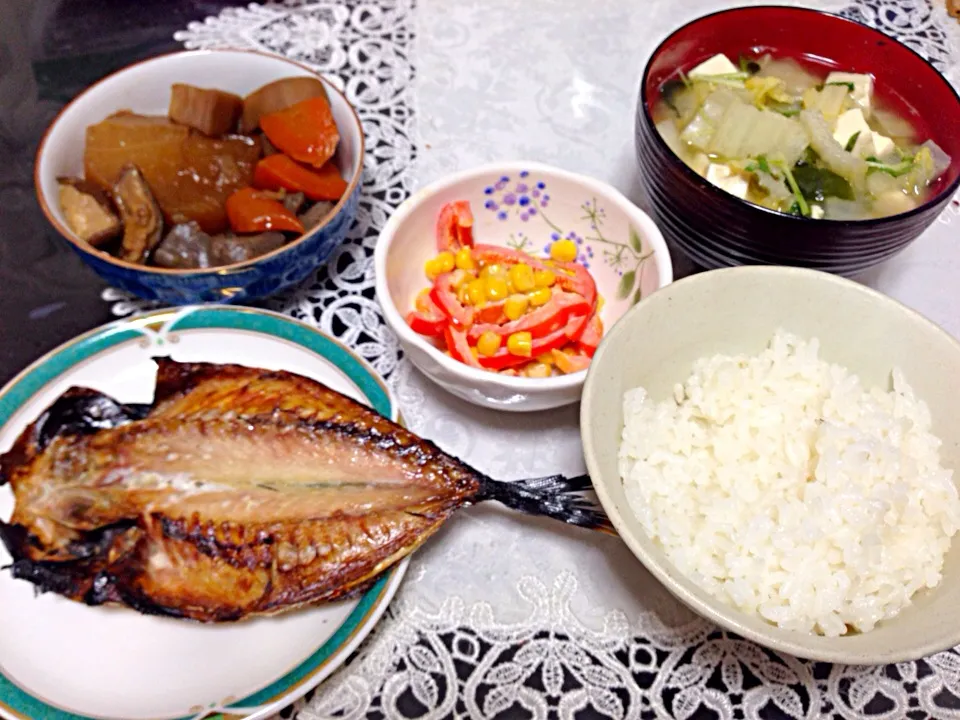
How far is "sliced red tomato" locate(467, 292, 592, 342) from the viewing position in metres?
1.45

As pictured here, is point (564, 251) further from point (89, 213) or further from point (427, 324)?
point (89, 213)

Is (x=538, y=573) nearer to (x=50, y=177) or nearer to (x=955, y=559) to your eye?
(x=955, y=559)

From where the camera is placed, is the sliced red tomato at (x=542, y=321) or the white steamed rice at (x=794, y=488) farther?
the sliced red tomato at (x=542, y=321)

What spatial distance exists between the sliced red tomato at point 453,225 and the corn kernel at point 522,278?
0.16 metres

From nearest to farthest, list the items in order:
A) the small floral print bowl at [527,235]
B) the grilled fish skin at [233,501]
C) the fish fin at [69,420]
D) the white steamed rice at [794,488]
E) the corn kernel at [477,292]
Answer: the white steamed rice at [794,488] → the grilled fish skin at [233,501] → the fish fin at [69,420] → the small floral print bowl at [527,235] → the corn kernel at [477,292]

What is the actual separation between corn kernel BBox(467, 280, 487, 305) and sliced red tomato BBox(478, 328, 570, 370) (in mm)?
122

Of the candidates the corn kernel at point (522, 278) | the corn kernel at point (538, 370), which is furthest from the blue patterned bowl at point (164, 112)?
the corn kernel at point (538, 370)

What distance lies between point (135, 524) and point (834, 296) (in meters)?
1.26

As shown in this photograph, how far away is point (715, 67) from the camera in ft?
5.38

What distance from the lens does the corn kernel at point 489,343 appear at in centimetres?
144

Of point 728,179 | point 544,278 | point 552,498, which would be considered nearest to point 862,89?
point 728,179

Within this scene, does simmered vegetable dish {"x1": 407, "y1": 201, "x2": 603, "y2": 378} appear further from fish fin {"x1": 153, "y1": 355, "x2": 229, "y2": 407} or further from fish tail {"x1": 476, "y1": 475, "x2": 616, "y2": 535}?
fish fin {"x1": 153, "y1": 355, "x2": 229, "y2": 407}

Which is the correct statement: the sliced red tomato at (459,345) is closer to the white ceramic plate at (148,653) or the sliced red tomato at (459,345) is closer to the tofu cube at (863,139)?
the white ceramic plate at (148,653)

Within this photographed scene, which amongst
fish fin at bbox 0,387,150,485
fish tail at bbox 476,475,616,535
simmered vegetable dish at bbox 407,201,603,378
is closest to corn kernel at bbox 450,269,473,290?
simmered vegetable dish at bbox 407,201,603,378
